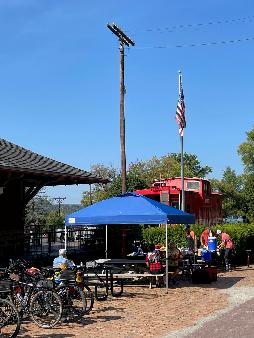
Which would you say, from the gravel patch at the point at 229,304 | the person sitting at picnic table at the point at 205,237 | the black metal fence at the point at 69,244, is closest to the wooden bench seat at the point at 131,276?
the gravel patch at the point at 229,304

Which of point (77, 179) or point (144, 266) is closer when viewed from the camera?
point (144, 266)

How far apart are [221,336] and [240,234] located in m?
14.4

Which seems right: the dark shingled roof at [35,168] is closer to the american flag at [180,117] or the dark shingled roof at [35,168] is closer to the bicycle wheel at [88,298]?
the american flag at [180,117]

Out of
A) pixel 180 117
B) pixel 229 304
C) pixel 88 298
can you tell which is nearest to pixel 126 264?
pixel 229 304

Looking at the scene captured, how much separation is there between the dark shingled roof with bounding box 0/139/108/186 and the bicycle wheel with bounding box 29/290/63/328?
6.74m

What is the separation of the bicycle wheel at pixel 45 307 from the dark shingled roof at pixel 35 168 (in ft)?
22.1

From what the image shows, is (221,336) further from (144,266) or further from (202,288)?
(144,266)

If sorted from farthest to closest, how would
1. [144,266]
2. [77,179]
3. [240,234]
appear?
[240,234] < [77,179] < [144,266]

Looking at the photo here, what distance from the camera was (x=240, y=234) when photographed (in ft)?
74.3

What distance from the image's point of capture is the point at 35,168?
58.5 ft

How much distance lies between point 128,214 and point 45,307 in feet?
17.2

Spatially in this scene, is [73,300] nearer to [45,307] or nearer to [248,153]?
[45,307]

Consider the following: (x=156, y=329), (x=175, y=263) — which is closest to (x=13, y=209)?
(x=175, y=263)

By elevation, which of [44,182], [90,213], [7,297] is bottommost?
[7,297]
